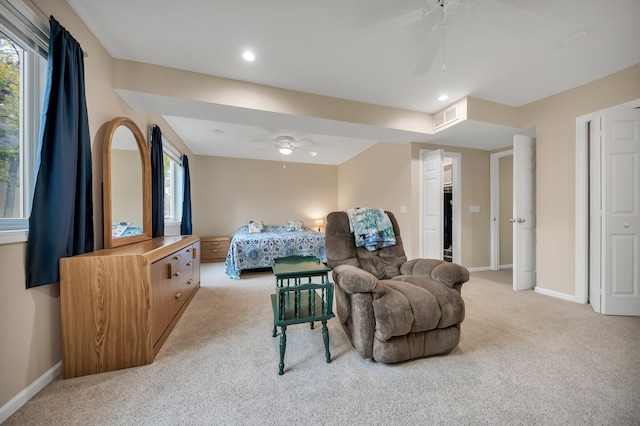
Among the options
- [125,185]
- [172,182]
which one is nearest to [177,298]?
[125,185]

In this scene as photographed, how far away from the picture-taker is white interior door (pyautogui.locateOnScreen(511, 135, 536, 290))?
3020 mm

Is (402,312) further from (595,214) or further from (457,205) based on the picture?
(457,205)

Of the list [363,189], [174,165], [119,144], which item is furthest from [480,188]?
[174,165]

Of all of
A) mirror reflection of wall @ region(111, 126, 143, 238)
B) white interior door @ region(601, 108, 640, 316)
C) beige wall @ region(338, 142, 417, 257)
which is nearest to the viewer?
mirror reflection of wall @ region(111, 126, 143, 238)

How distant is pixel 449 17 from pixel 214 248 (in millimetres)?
5302

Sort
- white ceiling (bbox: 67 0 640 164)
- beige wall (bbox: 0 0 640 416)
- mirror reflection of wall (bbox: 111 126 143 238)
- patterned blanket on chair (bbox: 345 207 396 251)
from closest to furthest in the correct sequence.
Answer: beige wall (bbox: 0 0 640 416), white ceiling (bbox: 67 0 640 164), mirror reflection of wall (bbox: 111 126 143 238), patterned blanket on chair (bbox: 345 207 396 251)

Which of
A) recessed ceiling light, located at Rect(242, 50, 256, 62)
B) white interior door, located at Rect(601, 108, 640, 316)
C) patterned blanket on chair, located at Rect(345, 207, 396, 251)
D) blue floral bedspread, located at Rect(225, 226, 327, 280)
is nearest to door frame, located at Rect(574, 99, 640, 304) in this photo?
white interior door, located at Rect(601, 108, 640, 316)

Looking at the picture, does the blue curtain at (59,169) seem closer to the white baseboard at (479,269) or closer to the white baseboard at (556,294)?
the white baseboard at (556,294)

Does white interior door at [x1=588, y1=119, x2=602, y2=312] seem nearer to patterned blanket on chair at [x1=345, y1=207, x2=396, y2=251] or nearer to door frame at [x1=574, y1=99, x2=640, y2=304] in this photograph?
door frame at [x1=574, y1=99, x2=640, y2=304]

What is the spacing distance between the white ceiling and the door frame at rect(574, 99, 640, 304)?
593 mm

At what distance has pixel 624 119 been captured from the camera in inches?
87.7

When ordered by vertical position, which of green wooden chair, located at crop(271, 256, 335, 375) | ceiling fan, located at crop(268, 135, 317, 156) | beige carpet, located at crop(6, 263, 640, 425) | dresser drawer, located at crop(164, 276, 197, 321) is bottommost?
beige carpet, located at crop(6, 263, 640, 425)

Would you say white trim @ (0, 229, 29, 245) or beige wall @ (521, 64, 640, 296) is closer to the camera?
white trim @ (0, 229, 29, 245)

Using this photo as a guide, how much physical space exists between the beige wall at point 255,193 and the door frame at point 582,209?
4694 mm
